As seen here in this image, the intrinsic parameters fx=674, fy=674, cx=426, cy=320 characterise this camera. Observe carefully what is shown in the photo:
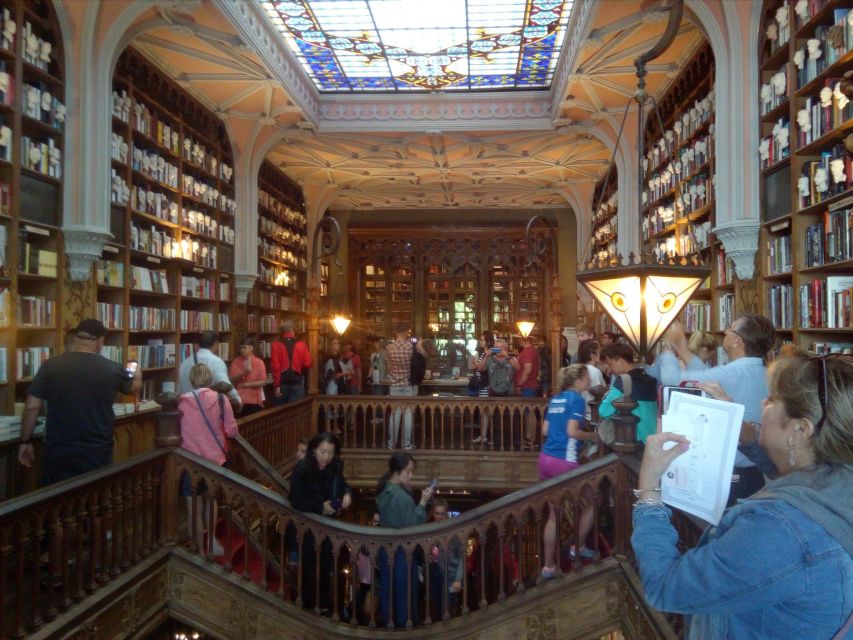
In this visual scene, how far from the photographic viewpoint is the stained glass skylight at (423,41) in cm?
689

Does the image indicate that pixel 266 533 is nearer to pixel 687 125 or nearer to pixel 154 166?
pixel 154 166

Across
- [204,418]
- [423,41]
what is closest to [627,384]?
[204,418]

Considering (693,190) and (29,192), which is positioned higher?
(693,190)

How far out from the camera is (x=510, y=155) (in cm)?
1101

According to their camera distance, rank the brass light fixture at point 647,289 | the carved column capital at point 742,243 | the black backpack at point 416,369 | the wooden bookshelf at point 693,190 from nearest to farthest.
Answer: the brass light fixture at point 647,289 → the carved column capital at point 742,243 → the wooden bookshelf at point 693,190 → the black backpack at point 416,369

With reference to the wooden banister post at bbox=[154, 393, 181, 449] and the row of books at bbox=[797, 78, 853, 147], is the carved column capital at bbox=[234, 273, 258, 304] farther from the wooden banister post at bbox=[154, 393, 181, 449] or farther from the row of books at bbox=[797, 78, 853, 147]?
the row of books at bbox=[797, 78, 853, 147]

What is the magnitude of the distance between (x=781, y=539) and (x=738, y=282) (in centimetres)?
461

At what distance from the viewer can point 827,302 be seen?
4051 mm

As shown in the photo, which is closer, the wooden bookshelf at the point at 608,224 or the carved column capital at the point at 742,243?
the carved column capital at the point at 742,243

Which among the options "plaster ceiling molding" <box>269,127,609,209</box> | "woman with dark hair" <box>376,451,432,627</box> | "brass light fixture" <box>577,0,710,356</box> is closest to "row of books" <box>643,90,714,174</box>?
"plaster ceiling molding" <box>269,127,609,209</box>

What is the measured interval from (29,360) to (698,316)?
19.1 feet

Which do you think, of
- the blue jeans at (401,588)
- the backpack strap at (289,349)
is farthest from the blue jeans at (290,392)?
the blue jeans at (401,588)

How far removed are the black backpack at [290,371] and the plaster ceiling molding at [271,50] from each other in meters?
3.01

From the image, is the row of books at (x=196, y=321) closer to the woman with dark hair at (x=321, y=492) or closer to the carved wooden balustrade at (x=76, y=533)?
the carved wooden balustrade at (x=76, y=533)
